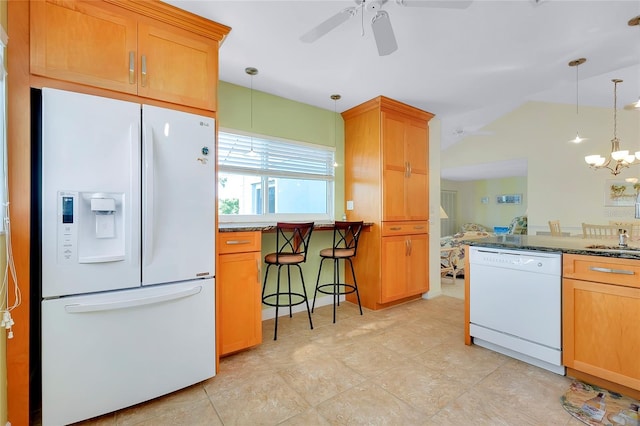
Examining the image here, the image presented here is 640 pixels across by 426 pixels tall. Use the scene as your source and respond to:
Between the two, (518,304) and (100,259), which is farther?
(518,304)

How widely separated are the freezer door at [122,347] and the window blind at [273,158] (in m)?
1.47

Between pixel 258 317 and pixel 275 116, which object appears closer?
pixel 258 317

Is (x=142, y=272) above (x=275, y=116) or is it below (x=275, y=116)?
below

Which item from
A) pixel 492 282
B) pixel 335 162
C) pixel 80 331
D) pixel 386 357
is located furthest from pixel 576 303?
pixel 80 331

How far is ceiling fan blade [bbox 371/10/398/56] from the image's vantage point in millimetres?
1592

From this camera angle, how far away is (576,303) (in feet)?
6.15

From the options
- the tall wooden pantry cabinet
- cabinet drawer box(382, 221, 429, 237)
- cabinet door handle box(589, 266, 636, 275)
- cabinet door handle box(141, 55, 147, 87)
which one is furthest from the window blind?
cabinet door handle box(589, 266, 636, 275)

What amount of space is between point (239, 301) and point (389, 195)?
2.03 meters

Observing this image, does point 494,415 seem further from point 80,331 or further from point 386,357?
point 80,331

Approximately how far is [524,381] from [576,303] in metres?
0.61

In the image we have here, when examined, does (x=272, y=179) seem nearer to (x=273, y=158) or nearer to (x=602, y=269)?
(x=273, y=158)

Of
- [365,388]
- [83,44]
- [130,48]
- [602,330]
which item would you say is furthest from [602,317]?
[83,44]

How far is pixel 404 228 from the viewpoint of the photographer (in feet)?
11.6

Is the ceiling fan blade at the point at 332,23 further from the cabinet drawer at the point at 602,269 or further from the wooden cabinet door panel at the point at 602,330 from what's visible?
the wooden cabinet door panel at the point at 602,330
